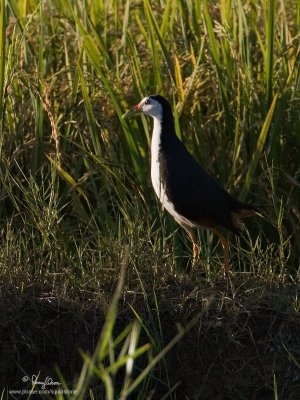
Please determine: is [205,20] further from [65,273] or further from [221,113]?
[65,273]

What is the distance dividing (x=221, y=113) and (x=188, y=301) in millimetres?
1183

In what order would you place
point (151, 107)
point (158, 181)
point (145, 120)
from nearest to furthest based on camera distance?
1. point (158, 181)
2. point (151, 107)
3. point (145, 120)

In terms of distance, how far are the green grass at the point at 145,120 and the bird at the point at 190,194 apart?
0.11 meters

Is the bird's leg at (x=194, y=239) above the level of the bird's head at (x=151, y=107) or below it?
below

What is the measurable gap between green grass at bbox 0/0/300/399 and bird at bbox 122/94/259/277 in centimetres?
11

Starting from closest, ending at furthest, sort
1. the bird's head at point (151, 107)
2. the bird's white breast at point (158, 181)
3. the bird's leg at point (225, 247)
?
the bird's leg at point (225, 247), the bird's white breast at point (158, 181), the bird's head at point (151, 107)

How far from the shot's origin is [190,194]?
4301 millimetres

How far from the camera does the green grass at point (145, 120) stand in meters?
4.36

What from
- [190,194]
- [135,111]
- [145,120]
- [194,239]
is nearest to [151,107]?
[135,111]

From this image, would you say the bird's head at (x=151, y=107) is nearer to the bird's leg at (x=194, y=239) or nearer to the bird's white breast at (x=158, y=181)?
the bird's white breast at (x=158, y=181)

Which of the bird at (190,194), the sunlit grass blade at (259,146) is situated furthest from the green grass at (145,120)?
the bird at (190,194)

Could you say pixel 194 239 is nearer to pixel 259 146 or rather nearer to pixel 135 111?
pixel 259 146

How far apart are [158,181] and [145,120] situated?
0.49 metres

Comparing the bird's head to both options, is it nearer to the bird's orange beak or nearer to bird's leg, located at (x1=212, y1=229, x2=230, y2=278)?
the bird's orange beak
